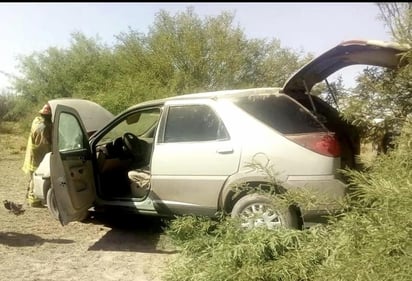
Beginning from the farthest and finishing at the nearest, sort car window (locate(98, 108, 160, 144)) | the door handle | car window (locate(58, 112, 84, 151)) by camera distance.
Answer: car window (locate(98, 108, 160, 144)), car window (locate(58, 112, 84, 151)), the door handle

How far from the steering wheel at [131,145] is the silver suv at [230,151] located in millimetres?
505

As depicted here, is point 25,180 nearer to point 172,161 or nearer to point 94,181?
point 94,181

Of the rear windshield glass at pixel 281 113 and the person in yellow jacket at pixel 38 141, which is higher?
the rear windshield glass at pixel 281 113

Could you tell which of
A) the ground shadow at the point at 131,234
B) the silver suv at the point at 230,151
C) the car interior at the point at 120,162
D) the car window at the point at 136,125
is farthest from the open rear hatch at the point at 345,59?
the ground shadow at the point at 131,234

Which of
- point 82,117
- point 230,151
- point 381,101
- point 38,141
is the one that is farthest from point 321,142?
point 38,141

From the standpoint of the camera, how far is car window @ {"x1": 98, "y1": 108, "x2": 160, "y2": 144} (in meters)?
5.56

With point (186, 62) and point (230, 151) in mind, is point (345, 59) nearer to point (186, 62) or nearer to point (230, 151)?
point (230, 151)

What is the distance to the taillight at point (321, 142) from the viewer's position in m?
4.16

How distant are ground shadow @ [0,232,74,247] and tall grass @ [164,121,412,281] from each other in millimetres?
1944

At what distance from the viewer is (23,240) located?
207 inches

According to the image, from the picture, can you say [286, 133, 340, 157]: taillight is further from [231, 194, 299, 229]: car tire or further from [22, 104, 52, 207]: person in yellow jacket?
[22, 104, 52, 207]: person in yellow jacket

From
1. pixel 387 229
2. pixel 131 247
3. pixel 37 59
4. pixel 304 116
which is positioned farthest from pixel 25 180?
pixel 37 59

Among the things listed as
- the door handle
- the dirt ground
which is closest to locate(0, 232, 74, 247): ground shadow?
the dirt ground

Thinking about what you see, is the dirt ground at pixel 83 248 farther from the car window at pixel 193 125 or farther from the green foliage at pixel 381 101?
the green foliage at pixel 381 101
